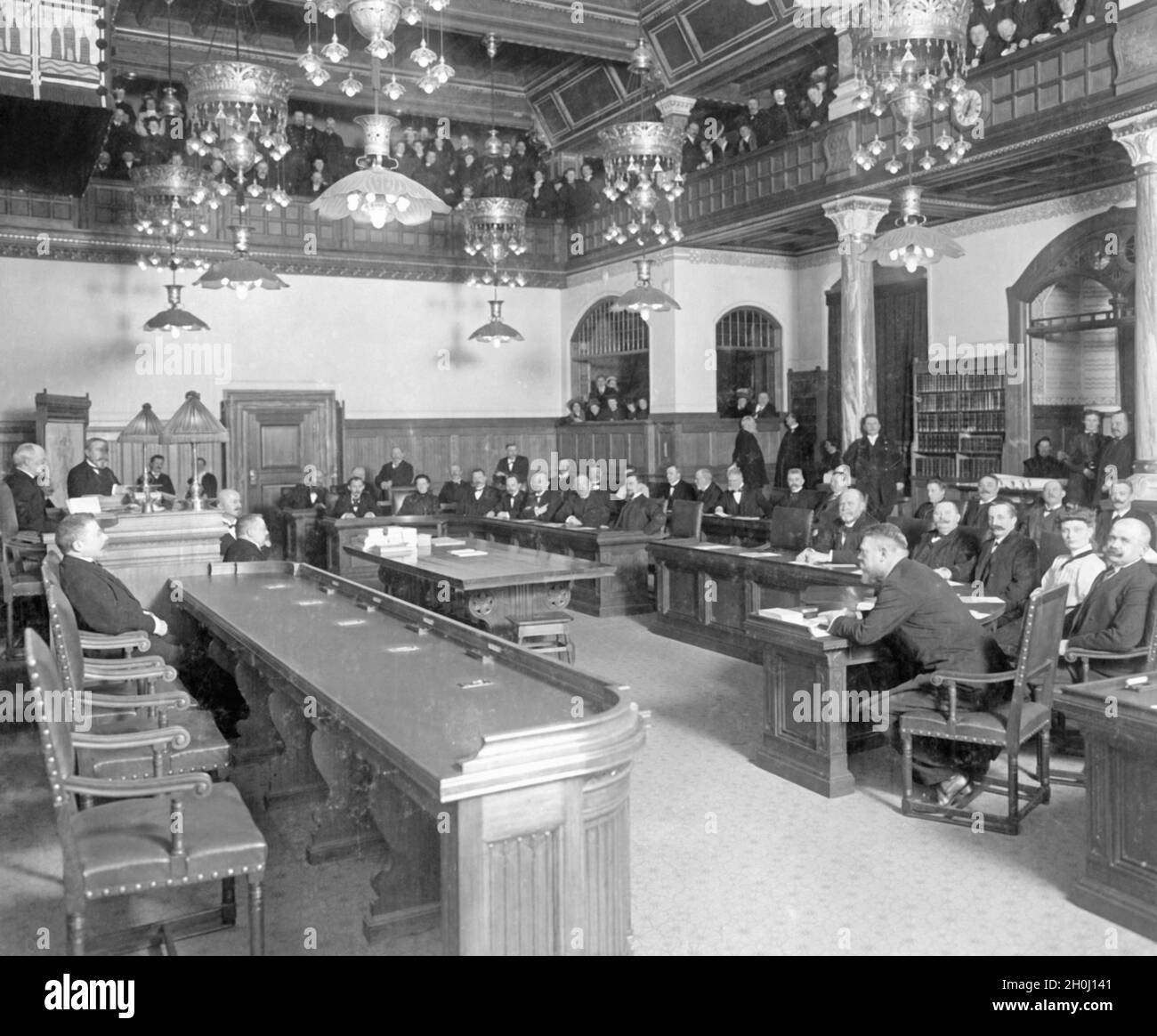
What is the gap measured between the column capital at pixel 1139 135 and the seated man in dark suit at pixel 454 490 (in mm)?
8212

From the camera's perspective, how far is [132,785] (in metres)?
3.06

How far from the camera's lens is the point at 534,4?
11.3m

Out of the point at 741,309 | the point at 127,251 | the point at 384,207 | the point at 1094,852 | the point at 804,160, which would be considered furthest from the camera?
the point at 741,309

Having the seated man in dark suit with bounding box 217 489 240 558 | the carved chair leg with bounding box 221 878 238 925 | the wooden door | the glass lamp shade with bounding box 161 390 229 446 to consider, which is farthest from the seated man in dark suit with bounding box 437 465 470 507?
the carved chair leg with bounding box 221 878 238 925

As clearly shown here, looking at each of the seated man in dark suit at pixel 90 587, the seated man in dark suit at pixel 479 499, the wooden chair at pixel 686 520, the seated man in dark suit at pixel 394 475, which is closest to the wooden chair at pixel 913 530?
the wooden chair at pixel 686 520

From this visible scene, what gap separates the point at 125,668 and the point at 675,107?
32.5 ft

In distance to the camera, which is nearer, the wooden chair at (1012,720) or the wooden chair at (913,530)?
the wooden chair at (1012,720)

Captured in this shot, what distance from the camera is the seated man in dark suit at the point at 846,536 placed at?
304 inches

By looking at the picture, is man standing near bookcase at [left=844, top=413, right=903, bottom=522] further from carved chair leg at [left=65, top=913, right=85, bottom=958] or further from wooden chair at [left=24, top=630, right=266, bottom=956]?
carved chair leg at [left=65, top=913, right=85, bottom=958]

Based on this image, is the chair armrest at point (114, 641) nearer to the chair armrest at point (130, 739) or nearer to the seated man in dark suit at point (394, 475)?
the chair armrest at point (130, 739)

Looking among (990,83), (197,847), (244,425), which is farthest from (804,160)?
(197,847)

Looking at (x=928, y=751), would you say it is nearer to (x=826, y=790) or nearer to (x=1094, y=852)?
(x=826, y=790)

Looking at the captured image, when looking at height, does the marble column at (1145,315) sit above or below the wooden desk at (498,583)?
above

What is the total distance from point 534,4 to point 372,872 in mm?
9792
